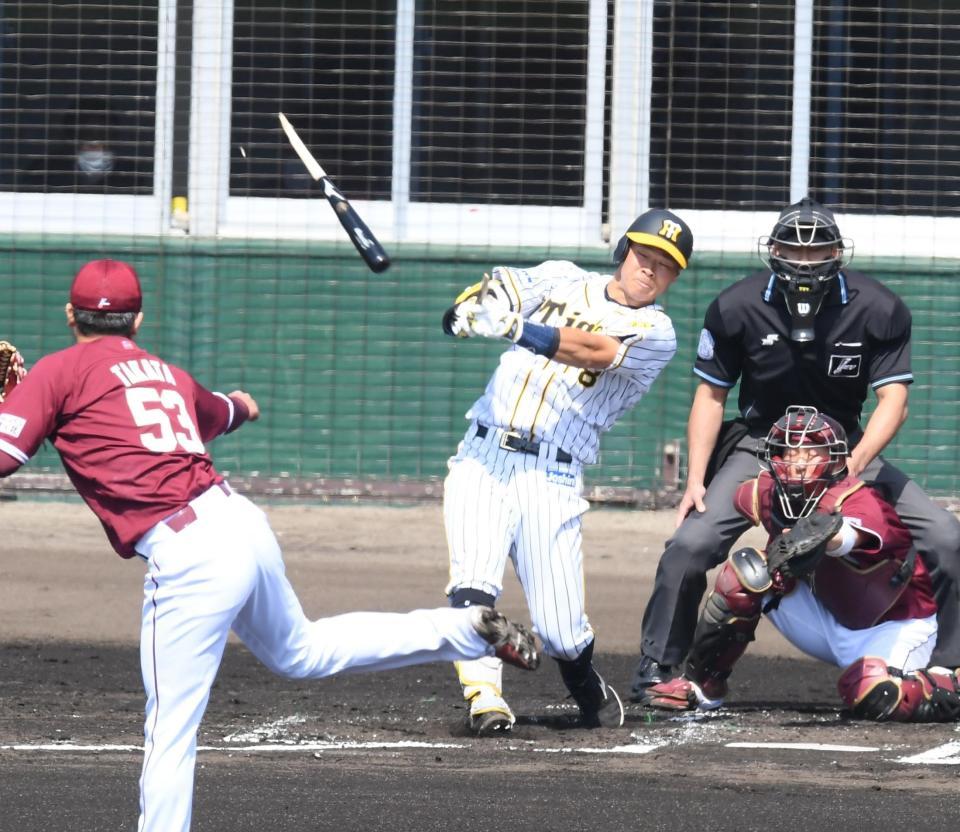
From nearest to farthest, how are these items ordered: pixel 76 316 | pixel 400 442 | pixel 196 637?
pixel 196 637 < pixel 76 316 < pixel 400 442

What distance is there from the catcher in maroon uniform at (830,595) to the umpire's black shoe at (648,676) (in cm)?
3

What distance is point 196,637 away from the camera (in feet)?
15.3

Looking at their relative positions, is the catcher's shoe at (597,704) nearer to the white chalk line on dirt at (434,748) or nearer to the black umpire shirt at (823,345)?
the white chalk line on dirt at (434,748)

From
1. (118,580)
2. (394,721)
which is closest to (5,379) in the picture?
(394,721)

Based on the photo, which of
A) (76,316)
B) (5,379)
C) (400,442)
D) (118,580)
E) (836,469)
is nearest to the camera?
(76,316)

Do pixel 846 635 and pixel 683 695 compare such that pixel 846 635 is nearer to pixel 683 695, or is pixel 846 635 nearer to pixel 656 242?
pixel 683 695

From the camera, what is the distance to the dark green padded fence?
11.3 meters

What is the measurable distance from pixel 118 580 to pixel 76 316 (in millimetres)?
4859

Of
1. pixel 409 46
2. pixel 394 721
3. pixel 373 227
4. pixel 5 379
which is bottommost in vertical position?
pixel 394 721

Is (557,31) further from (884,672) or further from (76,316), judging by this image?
(76,316)

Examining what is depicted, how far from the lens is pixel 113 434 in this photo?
4836 millimetres

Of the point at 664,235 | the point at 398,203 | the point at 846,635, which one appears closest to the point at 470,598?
the point at 664,235

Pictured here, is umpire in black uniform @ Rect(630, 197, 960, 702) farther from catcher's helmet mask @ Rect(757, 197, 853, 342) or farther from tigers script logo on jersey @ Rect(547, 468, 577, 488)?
tigers script logo on jersey @ Rect(547, 468, 577, 488)

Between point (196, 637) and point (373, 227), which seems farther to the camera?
point (373, 227)
